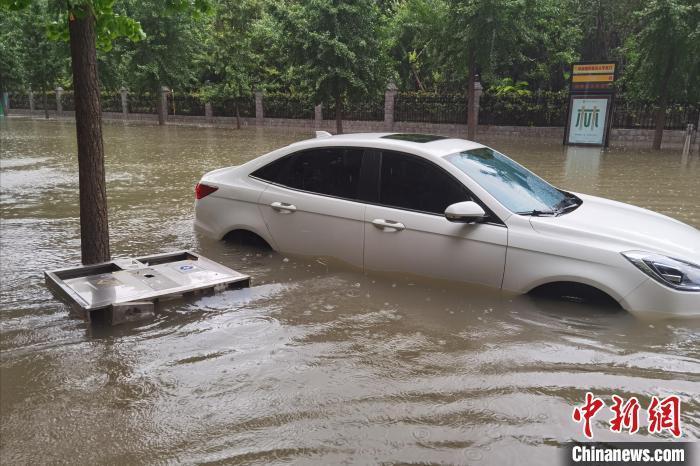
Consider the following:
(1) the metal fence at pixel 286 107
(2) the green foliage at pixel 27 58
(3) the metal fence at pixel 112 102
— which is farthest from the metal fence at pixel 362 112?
(3) the metal fence at pixel 112 102

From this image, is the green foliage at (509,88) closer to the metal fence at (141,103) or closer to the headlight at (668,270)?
the headlight at (668,270)

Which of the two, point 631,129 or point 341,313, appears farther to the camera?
point 631,129

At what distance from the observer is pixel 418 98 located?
29703 millimetres

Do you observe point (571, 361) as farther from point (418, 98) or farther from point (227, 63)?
point (227, 63)

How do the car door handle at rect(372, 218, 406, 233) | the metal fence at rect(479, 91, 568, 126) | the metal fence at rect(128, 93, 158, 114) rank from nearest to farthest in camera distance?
the car door handle at rect(372, 218, 406, 233) < the metal fence at rect(479, 91, 568, 126) < the metal fence at rect(128, 93, 158, 114)

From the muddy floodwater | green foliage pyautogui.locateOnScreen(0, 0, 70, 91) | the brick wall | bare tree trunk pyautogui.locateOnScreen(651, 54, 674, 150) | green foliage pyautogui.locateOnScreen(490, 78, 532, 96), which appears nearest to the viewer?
the muddy floodwater

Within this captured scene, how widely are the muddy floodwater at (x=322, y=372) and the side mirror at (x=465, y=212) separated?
2.06ft

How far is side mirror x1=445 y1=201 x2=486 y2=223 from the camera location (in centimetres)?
440

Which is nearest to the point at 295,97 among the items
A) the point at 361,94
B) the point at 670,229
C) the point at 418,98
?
the point at 418,98

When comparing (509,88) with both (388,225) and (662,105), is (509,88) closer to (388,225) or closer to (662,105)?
(662,105)

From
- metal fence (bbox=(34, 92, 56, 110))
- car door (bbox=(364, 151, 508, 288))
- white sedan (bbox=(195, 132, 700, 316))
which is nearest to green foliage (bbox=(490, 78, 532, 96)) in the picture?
white sedan (bbox=(195, 132, 700, 316))

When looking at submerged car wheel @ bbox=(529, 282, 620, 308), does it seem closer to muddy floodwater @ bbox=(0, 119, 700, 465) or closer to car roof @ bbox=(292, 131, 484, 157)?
muddy floodwater @ bbox=(0, 119, 700, 465)

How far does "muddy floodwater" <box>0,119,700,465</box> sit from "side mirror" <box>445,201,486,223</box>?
0.63m

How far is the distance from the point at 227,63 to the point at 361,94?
41.2ft
